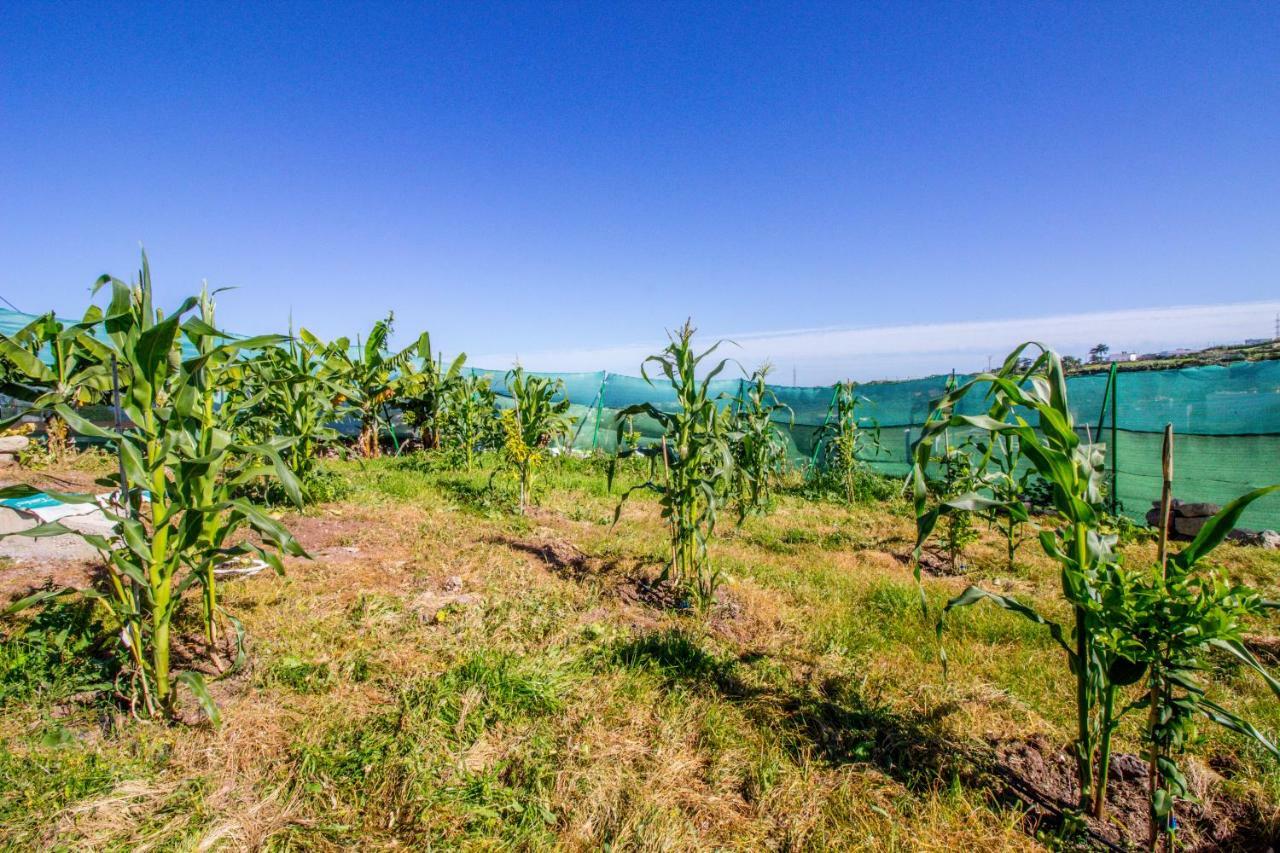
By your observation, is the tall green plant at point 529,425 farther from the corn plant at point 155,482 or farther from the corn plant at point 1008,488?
the corn plant at point 1008,488

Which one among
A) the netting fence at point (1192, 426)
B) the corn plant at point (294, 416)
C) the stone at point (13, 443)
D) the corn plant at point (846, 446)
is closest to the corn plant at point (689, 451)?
the netting fence at point (1192, 426)

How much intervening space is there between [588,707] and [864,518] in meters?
5.10

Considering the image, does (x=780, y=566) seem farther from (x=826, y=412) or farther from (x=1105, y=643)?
(x=826, y=412)

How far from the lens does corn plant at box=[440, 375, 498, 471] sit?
8883 millimetres

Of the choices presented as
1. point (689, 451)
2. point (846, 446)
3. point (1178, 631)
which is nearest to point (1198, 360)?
point (846, 446)

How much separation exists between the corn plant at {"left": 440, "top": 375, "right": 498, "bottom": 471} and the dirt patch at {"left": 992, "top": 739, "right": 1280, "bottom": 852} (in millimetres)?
6930

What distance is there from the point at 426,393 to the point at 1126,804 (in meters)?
10.5

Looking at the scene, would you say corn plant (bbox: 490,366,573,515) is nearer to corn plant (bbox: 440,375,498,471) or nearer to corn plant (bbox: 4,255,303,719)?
corn plant (bbox: 440,375,498,471)

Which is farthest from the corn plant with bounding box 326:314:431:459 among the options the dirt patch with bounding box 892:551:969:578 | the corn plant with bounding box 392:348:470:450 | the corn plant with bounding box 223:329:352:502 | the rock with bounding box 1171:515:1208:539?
the rock with bounding box 1171:515:1208:539

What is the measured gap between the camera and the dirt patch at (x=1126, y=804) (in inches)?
77.8

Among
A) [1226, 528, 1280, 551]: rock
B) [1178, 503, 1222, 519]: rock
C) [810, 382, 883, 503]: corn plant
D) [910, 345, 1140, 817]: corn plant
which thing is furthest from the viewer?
[810, 382, 883, 503]: corn plant

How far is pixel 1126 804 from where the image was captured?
2117 mm

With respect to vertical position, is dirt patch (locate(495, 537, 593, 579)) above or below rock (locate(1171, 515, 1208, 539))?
above

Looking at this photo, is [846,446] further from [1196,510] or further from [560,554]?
[560,554]
